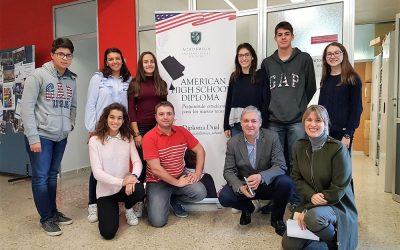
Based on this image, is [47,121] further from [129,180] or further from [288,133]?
[288,133]

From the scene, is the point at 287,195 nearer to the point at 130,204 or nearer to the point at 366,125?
the point at 130,204

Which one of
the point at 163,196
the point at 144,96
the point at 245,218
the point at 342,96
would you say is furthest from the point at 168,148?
the point at 342,96

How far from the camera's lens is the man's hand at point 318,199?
1.97 metres

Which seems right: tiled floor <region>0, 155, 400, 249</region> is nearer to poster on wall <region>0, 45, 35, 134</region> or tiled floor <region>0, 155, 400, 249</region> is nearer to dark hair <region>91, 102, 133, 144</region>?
dark hair <region>91, 102, 133, 144</region>

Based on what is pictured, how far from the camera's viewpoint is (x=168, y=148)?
9.39 feet

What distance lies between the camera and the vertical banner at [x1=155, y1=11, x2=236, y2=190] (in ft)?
10.5

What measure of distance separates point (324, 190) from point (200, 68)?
5.62 feet

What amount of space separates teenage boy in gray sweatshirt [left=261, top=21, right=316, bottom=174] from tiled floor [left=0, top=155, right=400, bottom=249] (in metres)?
0.83

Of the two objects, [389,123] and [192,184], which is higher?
[389,123]

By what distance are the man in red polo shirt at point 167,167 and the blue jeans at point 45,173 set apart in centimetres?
74

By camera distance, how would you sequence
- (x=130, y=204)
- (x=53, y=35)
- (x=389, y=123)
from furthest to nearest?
(x=53, y=35)
(x=389, y=123)
(x=130, y=204)

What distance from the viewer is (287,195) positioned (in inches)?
99.6

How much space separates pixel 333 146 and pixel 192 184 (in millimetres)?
1295

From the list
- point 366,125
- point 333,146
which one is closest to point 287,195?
point 333,146
